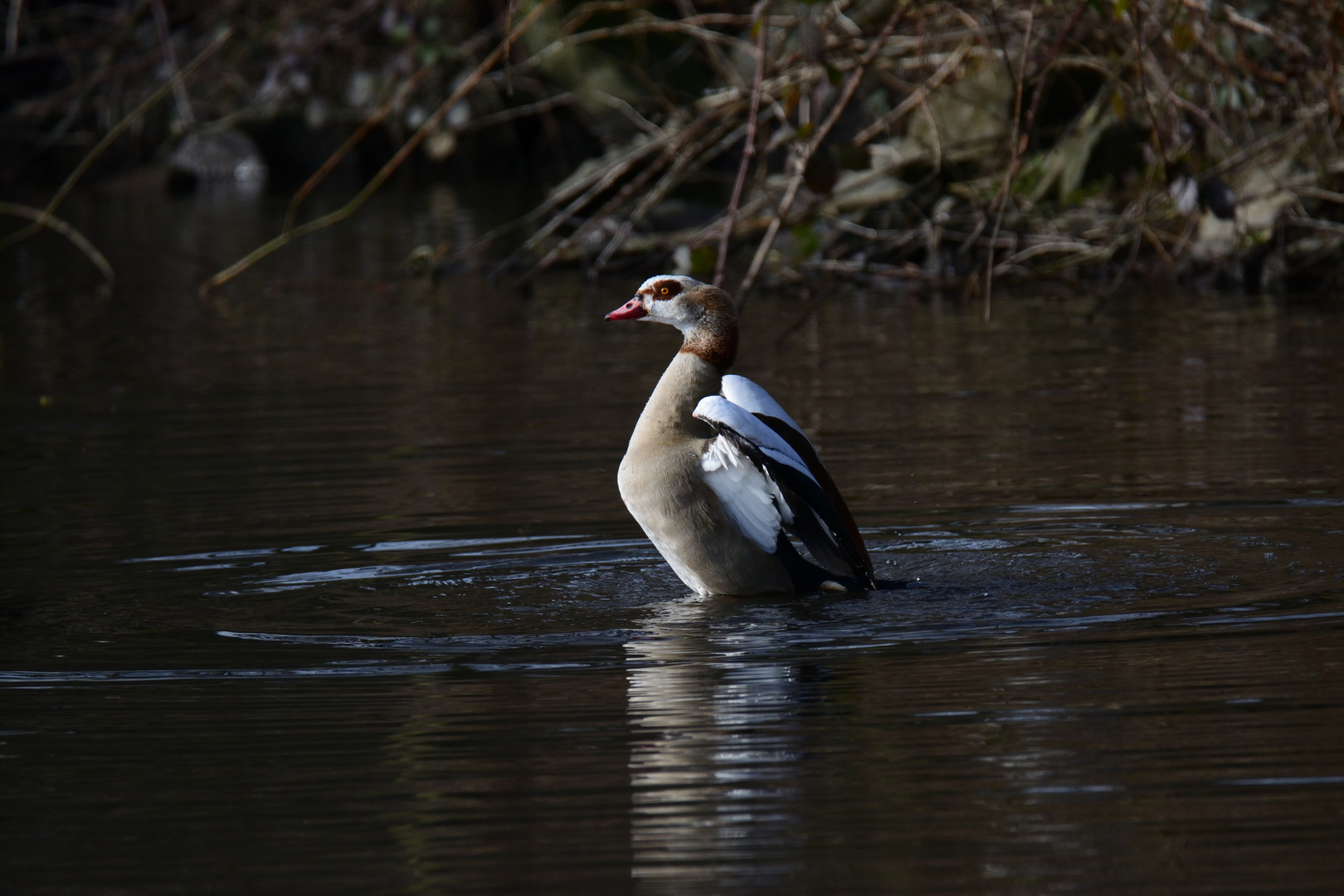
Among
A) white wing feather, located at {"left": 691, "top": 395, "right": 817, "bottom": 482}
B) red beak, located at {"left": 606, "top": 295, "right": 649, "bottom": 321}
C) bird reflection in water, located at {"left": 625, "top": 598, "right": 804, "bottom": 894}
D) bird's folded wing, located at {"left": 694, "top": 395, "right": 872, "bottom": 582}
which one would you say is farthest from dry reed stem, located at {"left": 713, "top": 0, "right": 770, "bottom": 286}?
bird reflection in water, located at {"left": 625, "top": 598, "right": 804, "bottom": 894}

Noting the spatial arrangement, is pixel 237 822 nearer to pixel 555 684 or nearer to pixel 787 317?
pixel 555 684

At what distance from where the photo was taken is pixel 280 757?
380 cm

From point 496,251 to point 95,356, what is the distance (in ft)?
20.0

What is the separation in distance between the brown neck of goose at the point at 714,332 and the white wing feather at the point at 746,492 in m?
0.44

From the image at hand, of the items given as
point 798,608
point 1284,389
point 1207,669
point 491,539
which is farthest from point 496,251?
point 1207,669

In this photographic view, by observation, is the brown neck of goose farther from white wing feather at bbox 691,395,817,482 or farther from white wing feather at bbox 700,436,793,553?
white wing feather at bbox 691,395,817,482

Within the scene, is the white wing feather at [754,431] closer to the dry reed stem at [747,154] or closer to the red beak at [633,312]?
the red beak at [633,312]

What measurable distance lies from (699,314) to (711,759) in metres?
2.24

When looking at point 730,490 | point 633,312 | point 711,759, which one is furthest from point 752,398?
point 711,759

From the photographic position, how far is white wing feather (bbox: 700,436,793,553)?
201 inches

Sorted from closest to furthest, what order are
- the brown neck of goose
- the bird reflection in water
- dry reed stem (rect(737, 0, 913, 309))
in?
the bird reflection in water, the brown neck of goose, dry reed stem (rect(737, 0, 913, 309))

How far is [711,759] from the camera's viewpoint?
143 inches

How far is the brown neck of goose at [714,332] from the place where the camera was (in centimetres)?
561

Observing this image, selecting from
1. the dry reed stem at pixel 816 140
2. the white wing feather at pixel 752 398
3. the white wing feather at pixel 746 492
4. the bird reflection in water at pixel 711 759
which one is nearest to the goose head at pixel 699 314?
the white wing feather at pixel 752 398
